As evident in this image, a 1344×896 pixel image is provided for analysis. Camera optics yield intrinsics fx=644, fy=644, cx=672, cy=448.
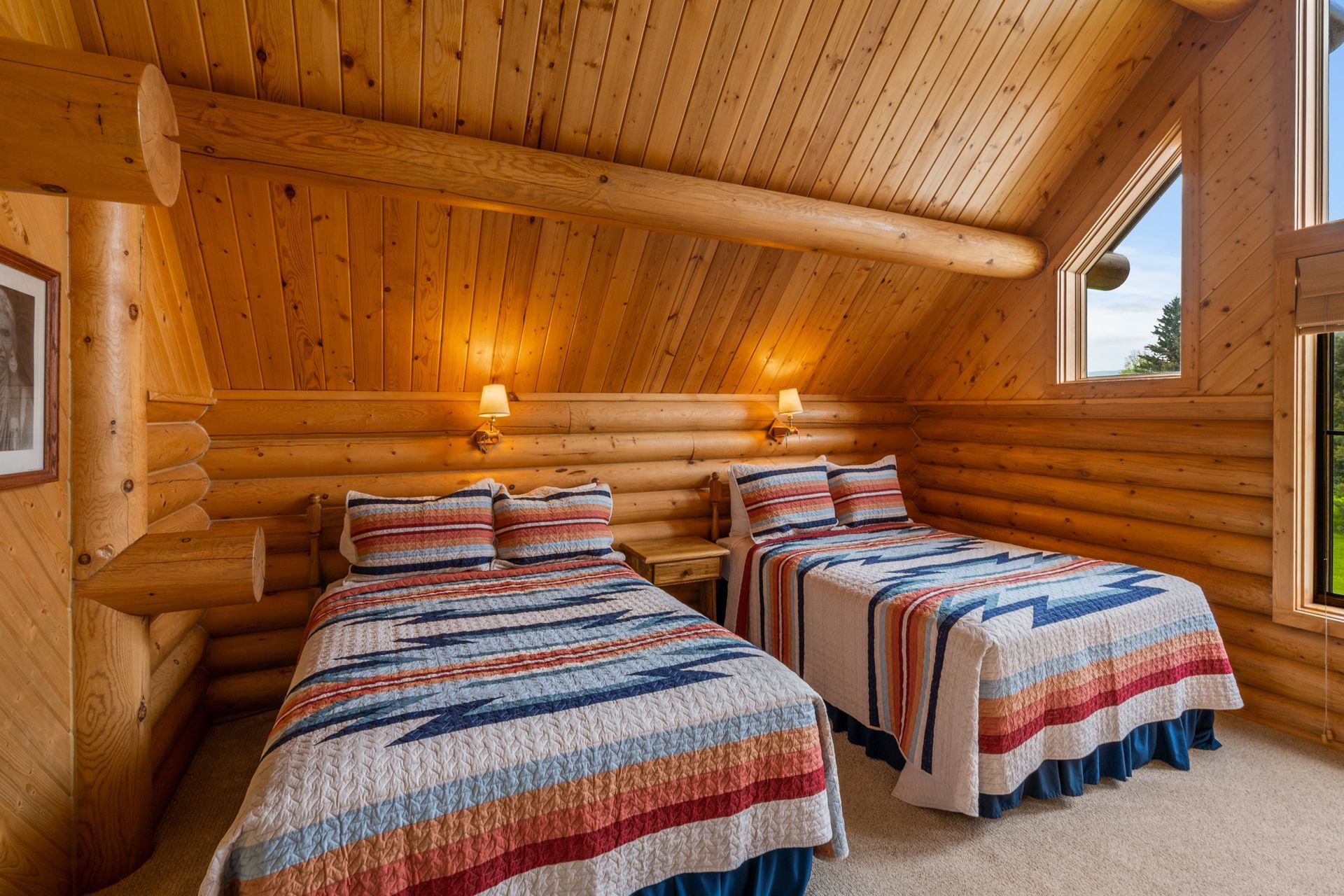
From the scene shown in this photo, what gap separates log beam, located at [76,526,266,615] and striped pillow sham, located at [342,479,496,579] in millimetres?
756

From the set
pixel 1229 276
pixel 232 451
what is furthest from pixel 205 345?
pixel 1229 276

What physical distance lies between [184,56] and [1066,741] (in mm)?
3869

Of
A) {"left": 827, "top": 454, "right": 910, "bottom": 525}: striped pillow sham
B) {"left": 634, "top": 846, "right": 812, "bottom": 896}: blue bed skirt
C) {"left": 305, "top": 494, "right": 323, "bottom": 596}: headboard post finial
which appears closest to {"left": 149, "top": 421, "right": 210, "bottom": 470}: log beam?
{"left": 305, "top": 494, "right": 323, "bottom": 596}: headboard post finial

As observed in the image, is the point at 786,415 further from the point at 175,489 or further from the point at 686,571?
the point at 175,489

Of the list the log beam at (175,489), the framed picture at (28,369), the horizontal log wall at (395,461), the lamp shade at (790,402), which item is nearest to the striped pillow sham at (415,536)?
the horizontal log wall at (395,461)

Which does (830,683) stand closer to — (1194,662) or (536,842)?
(1194,662)

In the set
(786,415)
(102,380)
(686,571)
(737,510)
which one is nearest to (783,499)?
(737,510)

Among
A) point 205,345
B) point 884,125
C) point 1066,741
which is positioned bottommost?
point 1066,741

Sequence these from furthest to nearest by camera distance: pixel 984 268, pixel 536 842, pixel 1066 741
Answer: pixel 984 268
pixel 1066 741
pixel 536 842

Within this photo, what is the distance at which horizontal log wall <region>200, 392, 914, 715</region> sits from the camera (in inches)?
122

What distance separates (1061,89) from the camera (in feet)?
10.4

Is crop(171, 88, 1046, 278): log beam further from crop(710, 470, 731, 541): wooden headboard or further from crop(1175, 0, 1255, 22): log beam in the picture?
crop(710, 470, 731, 541): wooden headboard

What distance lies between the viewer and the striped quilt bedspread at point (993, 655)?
2207 mm

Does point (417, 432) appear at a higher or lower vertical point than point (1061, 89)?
lower
